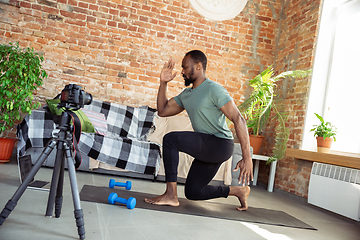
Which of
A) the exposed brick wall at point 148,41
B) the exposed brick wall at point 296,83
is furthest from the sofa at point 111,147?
the exposed brick wall at point 296,83

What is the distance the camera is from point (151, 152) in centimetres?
320

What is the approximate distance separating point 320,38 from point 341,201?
206 cm

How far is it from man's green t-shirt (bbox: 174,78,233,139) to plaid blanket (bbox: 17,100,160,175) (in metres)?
1.14

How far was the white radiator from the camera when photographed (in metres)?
2.59

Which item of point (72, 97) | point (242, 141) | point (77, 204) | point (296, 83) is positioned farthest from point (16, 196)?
point (296, 83)

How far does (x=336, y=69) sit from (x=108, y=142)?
290cm

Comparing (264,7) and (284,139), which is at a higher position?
(264,7)

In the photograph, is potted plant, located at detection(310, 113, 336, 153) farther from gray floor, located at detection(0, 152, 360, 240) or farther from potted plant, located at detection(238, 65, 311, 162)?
gray floor, located at detection(0, 152, 360, 240)

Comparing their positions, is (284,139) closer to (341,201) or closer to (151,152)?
(341,201)

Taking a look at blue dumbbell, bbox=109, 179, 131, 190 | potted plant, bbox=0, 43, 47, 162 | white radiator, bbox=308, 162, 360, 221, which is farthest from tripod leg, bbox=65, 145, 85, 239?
white radiator, bbox=308, 162, 360, 221

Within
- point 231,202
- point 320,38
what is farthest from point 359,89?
point 231,202

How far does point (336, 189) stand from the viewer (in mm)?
2785

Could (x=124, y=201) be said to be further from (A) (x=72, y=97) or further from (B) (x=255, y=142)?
(B) (x=255, y=142)

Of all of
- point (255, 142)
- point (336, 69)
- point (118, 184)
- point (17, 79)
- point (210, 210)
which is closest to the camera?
point (210, 210)
